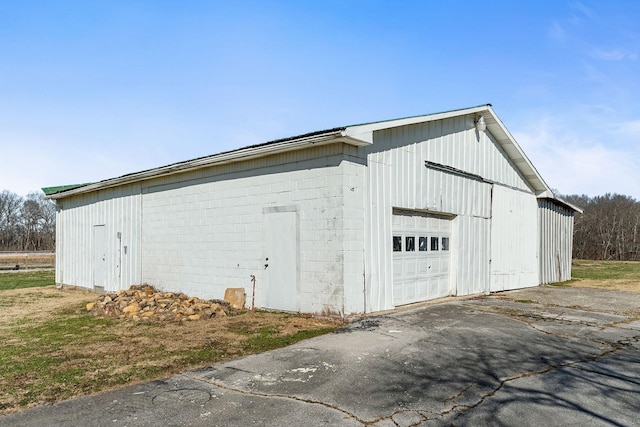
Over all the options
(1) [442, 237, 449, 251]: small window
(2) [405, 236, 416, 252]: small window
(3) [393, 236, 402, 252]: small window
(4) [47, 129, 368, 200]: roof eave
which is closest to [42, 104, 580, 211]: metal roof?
(4) [47, 129, 368, 200]: roof eave

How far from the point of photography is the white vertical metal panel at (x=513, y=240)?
1432 cm

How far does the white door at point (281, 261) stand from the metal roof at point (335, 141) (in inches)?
61.7

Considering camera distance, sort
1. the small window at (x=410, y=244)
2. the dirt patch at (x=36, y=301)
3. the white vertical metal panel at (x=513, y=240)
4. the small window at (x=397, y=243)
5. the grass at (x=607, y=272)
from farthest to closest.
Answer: the grass at (x=607, y=272)
the white vertical metal panel at (x=513, y=240)
the dirt patch at (x=36, y=301)
the small window at (x=410, y=244)
the small window at (x=397, y=243)

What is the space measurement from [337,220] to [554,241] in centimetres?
1351

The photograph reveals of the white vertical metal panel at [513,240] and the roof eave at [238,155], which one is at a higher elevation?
the roof eave at [238,155]

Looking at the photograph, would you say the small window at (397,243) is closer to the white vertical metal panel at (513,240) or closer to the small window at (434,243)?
the small window at (434,243)

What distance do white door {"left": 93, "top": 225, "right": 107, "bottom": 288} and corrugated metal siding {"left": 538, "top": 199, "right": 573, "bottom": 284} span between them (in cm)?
1653

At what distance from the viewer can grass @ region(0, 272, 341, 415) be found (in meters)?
5.28

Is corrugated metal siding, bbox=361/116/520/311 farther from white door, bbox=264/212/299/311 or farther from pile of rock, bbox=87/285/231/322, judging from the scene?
pile of rock, bbox=87/285/231/322

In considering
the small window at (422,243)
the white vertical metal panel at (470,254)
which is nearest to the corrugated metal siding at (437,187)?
the white vertical metal panel at (470,254)

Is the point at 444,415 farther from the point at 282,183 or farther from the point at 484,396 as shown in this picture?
the point at 282,183

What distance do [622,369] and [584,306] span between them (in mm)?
5856

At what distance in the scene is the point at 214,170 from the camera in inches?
462

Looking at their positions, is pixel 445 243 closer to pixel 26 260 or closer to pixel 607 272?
pixel 607 272
